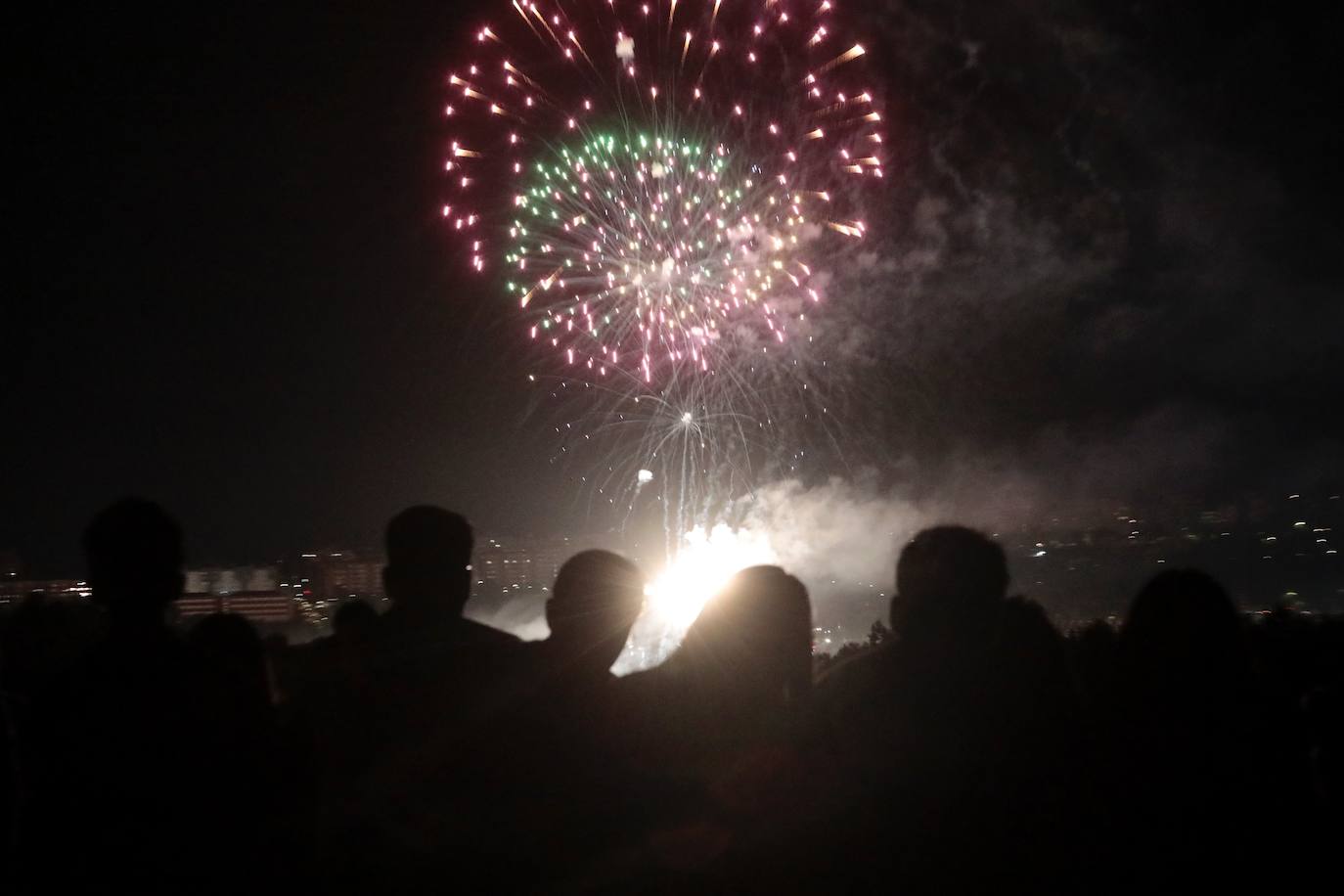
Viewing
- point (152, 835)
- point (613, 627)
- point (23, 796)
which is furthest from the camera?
point (613, 627)

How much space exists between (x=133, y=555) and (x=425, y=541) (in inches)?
31.5

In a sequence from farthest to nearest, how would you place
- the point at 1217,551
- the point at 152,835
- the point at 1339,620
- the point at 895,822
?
the point at 1217,551
the point at 1339,620
the point at 895,822
the point at 152,835

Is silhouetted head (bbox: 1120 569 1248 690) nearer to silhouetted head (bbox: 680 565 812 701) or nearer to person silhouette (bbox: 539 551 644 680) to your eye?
silhouetted head (bbox: 680 565 812 701)

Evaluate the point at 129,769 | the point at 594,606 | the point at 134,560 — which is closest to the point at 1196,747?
the point at 594,606

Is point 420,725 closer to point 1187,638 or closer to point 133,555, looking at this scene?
point 133,555

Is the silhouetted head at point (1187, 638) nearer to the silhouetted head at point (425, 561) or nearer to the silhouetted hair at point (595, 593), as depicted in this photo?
the silhouetted hair at point (595, 593)

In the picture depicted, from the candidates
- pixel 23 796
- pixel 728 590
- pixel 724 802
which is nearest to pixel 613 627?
pixel 728 590

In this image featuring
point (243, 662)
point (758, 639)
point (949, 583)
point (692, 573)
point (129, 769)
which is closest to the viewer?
point (129, 769)

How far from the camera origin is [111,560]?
8.21 ft

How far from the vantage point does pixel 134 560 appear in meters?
2.53

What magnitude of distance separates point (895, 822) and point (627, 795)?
760 mm

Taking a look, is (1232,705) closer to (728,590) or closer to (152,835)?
(728,590)

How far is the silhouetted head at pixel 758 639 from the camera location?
2996 mm

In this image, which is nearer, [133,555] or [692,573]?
[133,555]
